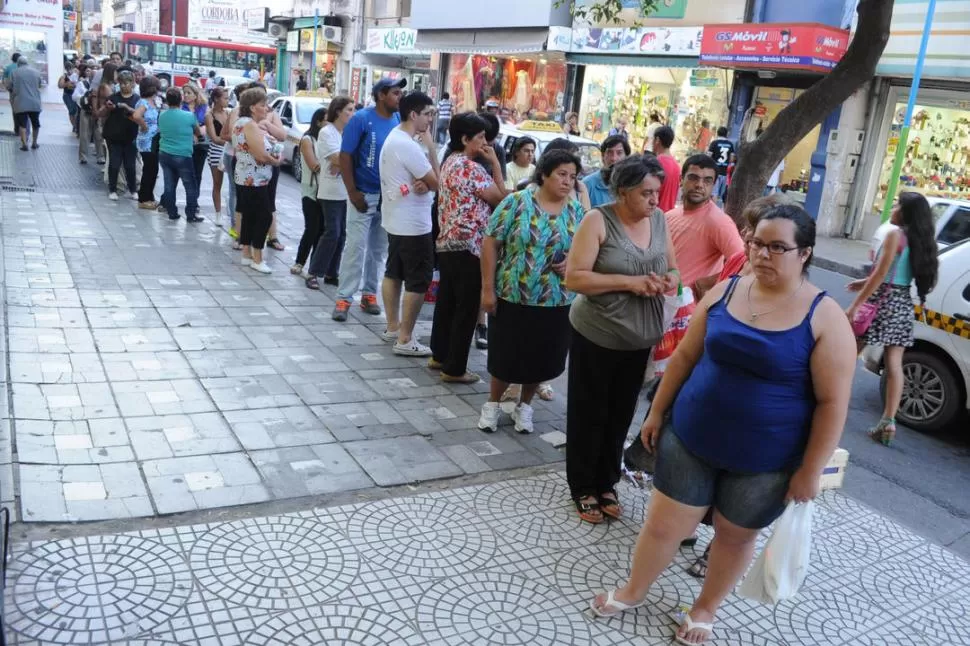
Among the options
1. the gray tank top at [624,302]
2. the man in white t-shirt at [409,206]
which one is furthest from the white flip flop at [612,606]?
the man in white t-shirt at [409,206]

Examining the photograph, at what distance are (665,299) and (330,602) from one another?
6.89ft

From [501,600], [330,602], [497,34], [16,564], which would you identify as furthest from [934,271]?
[497,34]

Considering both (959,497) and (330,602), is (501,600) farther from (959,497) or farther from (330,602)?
(959,497)

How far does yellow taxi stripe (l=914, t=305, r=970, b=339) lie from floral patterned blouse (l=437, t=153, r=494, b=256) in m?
3.45

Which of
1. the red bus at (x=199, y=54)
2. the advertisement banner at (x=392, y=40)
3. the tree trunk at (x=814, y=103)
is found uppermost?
the advertisement banner at (x=392, y=40)

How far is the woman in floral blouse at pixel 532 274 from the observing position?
471 centimetres

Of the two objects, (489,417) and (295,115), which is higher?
(295,115)

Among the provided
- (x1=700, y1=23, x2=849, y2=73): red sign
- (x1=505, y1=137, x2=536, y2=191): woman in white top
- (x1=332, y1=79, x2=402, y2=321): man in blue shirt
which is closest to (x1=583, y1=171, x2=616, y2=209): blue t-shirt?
(x1=505, y1=137, x2=536, y2=191): woman in white top

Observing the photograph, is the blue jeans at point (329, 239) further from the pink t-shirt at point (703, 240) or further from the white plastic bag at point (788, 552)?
the white plastic bag at point (788, 552)

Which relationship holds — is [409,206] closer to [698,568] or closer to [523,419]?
[523,419]

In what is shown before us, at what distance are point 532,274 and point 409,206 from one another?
1.80 meters

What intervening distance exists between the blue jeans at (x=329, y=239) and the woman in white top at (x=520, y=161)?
164 centimetres

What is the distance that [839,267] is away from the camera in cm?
1370

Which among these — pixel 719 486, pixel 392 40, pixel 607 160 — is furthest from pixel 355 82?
pixel 719 486
